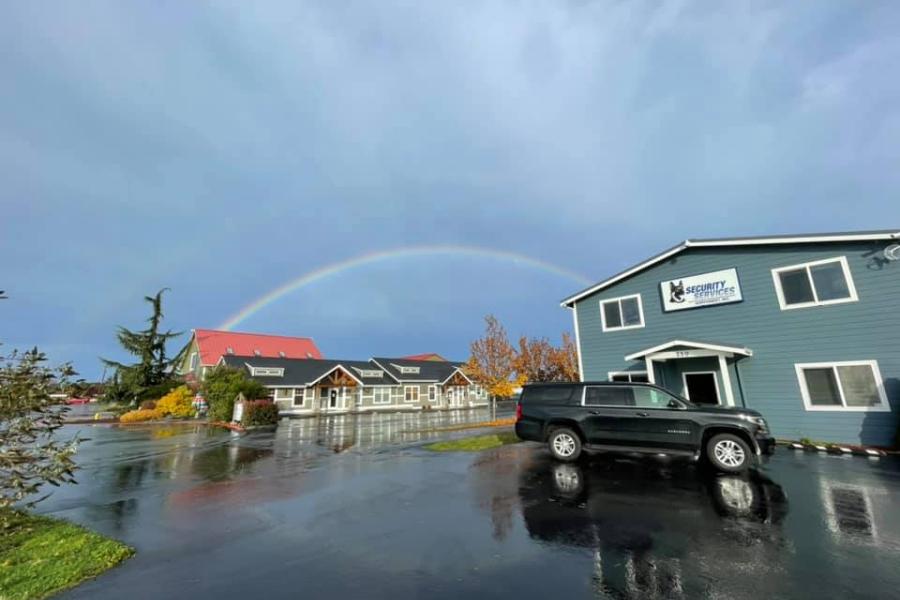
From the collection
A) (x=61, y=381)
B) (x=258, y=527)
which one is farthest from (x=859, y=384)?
(x=61, y=381)

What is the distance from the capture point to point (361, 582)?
427 centimetres

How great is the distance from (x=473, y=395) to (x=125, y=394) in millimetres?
38756

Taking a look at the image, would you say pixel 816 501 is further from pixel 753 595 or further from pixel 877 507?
pixel 753 595

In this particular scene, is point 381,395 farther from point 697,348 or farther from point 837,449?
point 837,449

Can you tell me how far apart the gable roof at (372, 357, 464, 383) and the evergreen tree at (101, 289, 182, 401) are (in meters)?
22.2

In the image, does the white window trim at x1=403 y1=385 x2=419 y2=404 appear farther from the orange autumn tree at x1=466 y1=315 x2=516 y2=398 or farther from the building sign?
the building sign

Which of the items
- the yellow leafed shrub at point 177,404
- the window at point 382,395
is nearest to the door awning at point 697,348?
the window at point 382,395

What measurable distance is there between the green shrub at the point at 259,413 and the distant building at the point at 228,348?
2011cm

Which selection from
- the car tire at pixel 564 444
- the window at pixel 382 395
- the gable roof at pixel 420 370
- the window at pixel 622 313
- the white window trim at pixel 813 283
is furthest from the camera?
the gable roof at pixel 420 370

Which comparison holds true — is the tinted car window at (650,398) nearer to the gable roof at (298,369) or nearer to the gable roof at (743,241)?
the gable roof at (743,241)

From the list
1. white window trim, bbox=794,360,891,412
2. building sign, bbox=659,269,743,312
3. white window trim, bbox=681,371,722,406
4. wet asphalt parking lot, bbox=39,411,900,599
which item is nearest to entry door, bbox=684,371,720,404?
white window trim, bbox=681,371,722,406

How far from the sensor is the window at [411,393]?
4659cm

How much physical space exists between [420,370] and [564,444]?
42.0 meters

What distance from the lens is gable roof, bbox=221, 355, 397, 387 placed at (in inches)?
1548
